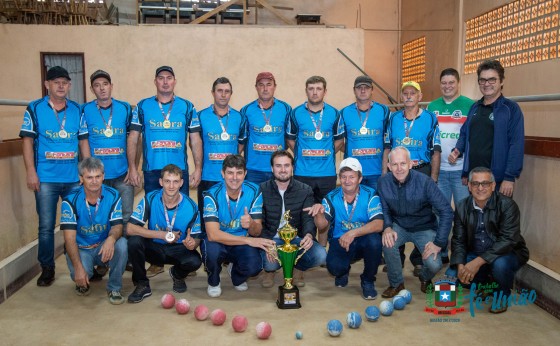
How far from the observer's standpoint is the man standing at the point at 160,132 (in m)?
4.14

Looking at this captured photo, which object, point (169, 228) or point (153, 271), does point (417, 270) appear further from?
point (153, 271)

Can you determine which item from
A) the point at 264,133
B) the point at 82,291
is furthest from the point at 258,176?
the point at 82,291

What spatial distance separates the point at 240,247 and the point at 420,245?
1304 millimetres

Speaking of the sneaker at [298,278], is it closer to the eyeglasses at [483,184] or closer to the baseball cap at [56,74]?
the eyeglasses at [483,184]

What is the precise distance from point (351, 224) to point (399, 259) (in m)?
0.42

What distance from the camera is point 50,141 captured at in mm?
3908

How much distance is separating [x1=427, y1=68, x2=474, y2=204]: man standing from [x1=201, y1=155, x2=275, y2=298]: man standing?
158 cm

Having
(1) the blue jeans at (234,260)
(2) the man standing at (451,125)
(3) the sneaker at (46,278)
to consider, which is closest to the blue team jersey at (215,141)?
(1) the blue jeans at (234,260)

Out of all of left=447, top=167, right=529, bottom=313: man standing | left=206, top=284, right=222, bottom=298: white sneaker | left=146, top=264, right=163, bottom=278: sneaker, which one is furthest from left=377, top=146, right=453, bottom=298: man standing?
left=146, top=264, right=163, bottom=278: sneaker

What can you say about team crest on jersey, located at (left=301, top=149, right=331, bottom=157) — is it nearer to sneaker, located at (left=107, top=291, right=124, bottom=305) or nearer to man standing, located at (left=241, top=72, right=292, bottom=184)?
man standing, located at (left=241, top=72, right=292, bottom=184)

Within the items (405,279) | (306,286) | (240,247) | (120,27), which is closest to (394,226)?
(405,279)

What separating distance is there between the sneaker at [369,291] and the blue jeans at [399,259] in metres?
0.16

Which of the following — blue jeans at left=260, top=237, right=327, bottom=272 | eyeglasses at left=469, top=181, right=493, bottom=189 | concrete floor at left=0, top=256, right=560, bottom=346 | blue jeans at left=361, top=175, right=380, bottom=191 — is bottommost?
concrete floor at left=0, top=256, right=560, bottom=346

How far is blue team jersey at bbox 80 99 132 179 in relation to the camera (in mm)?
4117
